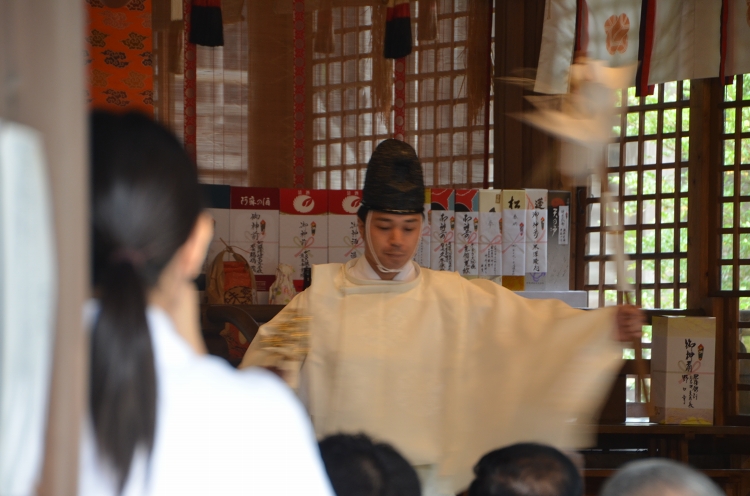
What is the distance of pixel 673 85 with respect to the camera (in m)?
6.62

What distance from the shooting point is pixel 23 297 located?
0.76 m

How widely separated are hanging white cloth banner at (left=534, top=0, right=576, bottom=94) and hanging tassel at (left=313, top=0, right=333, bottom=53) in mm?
2220

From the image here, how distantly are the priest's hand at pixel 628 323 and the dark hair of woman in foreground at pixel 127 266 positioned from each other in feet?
6.26

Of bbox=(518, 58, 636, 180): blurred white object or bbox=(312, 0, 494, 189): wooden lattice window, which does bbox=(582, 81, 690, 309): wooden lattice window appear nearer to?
bbox=(312, 0, 494, 189): wooden lattice window

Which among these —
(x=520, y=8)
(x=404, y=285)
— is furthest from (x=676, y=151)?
(x=404, y=285)

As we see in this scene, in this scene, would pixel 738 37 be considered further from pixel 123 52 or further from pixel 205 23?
pixel 123 52

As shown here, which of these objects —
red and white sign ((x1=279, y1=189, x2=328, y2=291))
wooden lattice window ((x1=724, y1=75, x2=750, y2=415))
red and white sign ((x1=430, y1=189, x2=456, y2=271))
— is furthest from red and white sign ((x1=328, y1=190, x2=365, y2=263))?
wooden lattice window ((x1=724, y1=75, x2=750, y2=415))

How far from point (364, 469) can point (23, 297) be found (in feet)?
3.14

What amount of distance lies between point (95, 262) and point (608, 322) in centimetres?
204

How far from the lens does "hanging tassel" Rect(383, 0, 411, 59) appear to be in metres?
6.90

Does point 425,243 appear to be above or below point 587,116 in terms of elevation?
below

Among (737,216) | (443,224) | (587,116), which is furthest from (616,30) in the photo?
(587,116)

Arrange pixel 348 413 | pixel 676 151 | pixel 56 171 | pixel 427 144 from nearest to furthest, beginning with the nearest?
pixel 56 171 < pixel 348 413 < pixel 676 151 < pixel 427 144

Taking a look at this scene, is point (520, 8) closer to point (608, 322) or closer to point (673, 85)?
point (673, 85)
